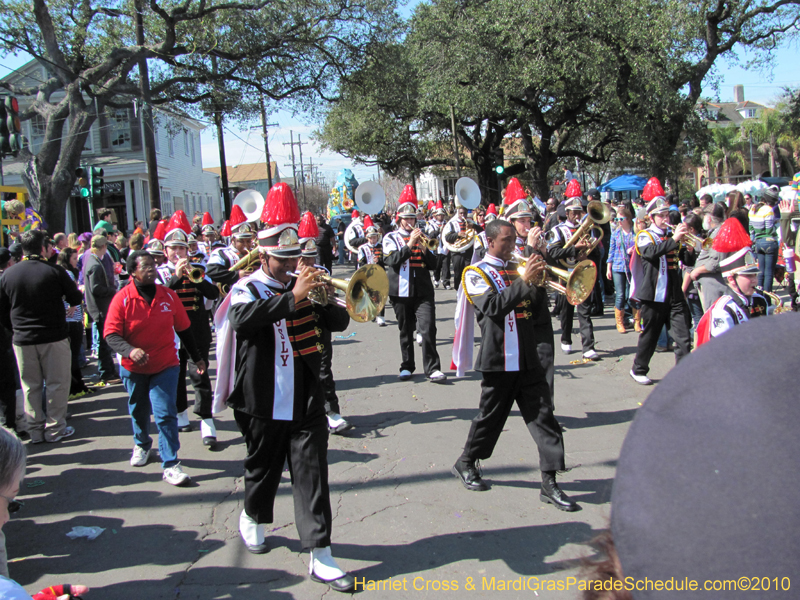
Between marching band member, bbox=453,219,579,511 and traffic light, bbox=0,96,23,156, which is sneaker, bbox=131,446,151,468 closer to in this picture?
marching band member, bbox=453,219,579,511

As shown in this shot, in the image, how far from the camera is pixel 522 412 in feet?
15.4

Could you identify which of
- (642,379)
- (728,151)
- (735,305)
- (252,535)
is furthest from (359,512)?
(728,151)

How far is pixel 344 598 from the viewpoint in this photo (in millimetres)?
3584

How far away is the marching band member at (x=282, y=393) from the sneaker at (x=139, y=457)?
7.07 ft

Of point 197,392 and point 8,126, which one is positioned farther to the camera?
point 8,126

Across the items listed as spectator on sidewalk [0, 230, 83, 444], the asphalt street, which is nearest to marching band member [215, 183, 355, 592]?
the asphalt street

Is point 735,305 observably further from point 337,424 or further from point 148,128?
point 148,128

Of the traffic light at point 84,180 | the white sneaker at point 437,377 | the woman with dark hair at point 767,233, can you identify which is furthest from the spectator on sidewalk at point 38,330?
the woman with dark hair at point 767,233

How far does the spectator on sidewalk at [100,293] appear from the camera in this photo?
8.71 metres

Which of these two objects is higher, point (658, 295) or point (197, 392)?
point (658, 295)

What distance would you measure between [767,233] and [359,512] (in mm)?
10685

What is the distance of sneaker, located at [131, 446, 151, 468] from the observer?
5766mm

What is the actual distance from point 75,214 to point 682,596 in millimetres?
34178

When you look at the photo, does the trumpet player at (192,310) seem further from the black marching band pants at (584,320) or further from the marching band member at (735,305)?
the black marching band pants at (584,320)
